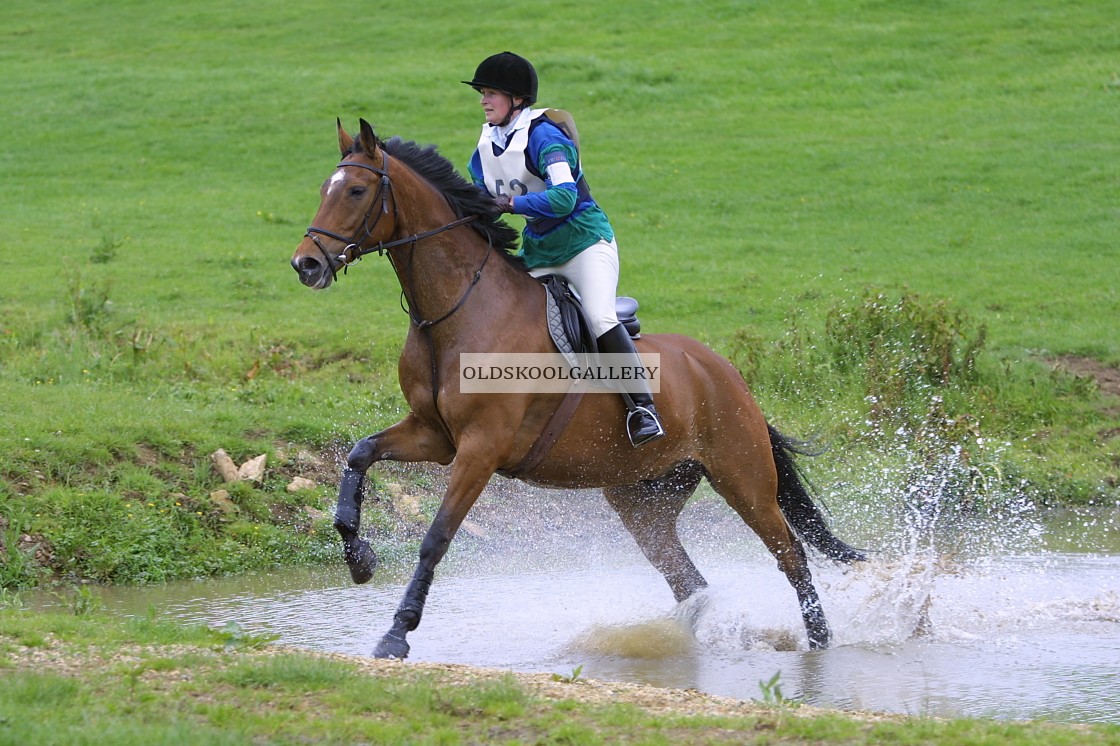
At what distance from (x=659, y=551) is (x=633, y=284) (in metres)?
7.95

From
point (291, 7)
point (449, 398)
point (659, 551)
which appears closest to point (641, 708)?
point (449, 398)

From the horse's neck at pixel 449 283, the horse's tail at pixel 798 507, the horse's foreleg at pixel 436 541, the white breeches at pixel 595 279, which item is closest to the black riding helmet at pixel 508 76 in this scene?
the horse's neck at pixel 449 283

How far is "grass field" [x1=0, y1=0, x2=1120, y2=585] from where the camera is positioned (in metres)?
10.7

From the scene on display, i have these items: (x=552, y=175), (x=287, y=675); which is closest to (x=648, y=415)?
(x=552, y=175)

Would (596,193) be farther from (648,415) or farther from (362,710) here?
(362,710)

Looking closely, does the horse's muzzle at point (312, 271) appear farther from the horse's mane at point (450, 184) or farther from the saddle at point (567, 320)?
the saddle at point (567, 320)

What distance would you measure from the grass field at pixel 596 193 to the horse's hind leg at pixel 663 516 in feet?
8.62

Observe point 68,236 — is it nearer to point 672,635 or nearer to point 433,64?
point 433,64

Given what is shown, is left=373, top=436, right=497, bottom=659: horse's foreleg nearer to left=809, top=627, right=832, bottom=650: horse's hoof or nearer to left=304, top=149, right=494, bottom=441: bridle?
left=304, top=149, right=494, bottom=441: bridle

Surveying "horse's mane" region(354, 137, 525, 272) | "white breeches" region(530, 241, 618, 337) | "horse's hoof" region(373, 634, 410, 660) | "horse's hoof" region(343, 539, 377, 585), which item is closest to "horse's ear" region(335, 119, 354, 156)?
"horse's mane" region(354, 137, 525, 272)

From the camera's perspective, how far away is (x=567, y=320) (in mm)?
7031

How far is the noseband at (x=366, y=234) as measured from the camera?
6.18m

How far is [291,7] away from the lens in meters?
33.7

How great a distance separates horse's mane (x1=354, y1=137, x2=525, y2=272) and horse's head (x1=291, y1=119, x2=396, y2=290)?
0.24 meters
